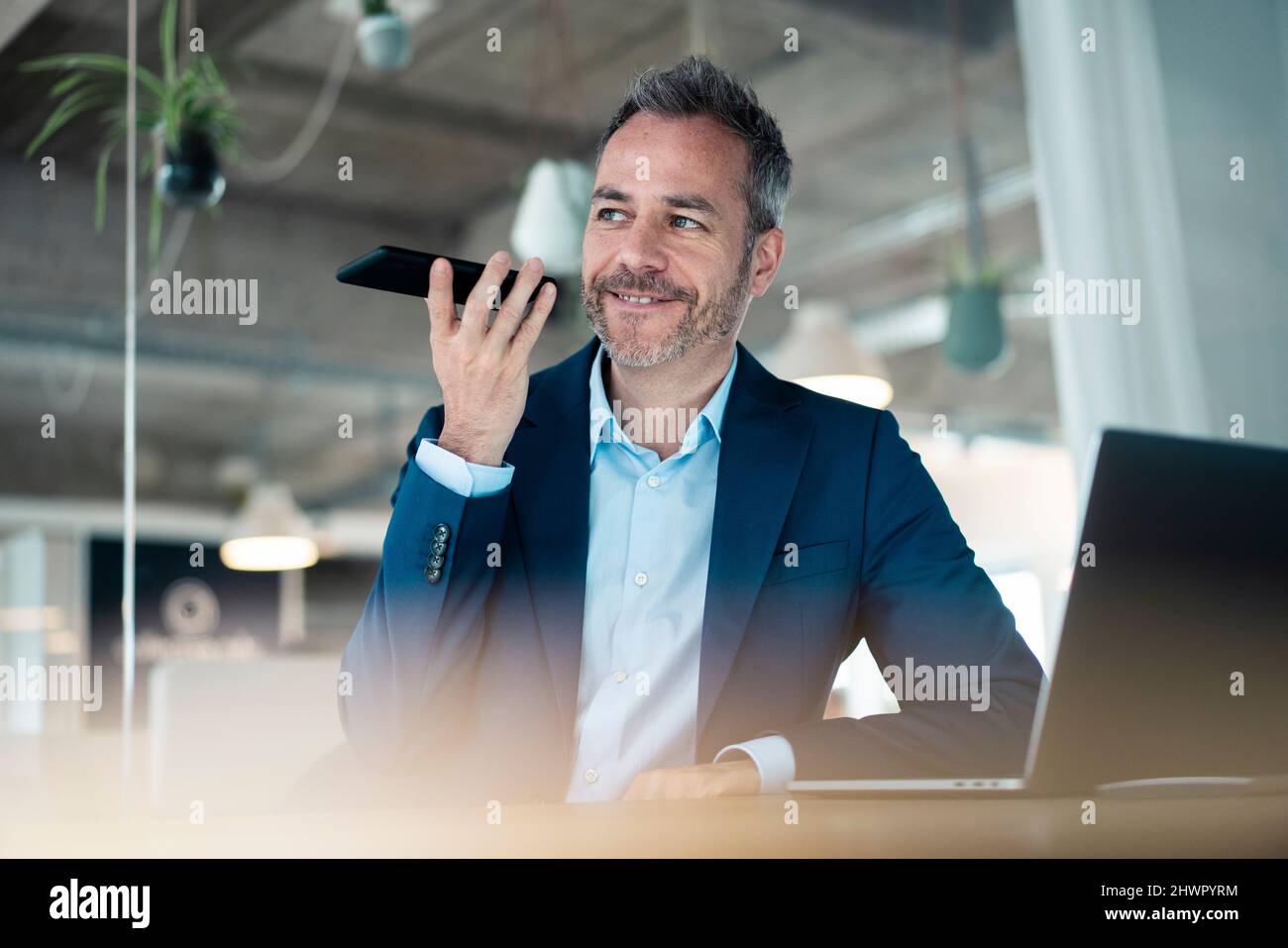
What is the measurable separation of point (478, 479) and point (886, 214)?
675cm

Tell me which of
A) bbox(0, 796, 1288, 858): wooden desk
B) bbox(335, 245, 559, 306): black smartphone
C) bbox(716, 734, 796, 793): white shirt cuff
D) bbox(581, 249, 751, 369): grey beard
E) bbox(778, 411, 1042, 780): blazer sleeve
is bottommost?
bbox(0, 796, 1288, 858): wooden desk

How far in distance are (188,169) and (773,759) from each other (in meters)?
2.51

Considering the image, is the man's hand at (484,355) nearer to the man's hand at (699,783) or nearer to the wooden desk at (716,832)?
the man's hand at (699,783)

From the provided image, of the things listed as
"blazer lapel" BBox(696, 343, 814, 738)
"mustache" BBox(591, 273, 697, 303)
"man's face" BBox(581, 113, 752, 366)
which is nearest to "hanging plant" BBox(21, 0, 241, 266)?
"man's face" BBox(581, 113, 752, 366)

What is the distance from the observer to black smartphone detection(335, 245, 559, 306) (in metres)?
1.41

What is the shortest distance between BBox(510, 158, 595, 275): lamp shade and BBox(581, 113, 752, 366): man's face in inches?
88.3

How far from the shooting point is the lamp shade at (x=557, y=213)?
4.22m

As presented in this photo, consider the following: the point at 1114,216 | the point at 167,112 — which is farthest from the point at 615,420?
the point at 167,112

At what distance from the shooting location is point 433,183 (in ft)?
23.8

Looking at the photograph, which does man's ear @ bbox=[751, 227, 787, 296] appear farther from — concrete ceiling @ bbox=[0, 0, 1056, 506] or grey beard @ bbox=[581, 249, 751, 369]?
concrete ceiling @ bbox=[0, 0, 1056, 506]

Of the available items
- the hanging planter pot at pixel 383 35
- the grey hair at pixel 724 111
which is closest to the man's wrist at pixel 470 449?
the grey hair at pixel 724 111
